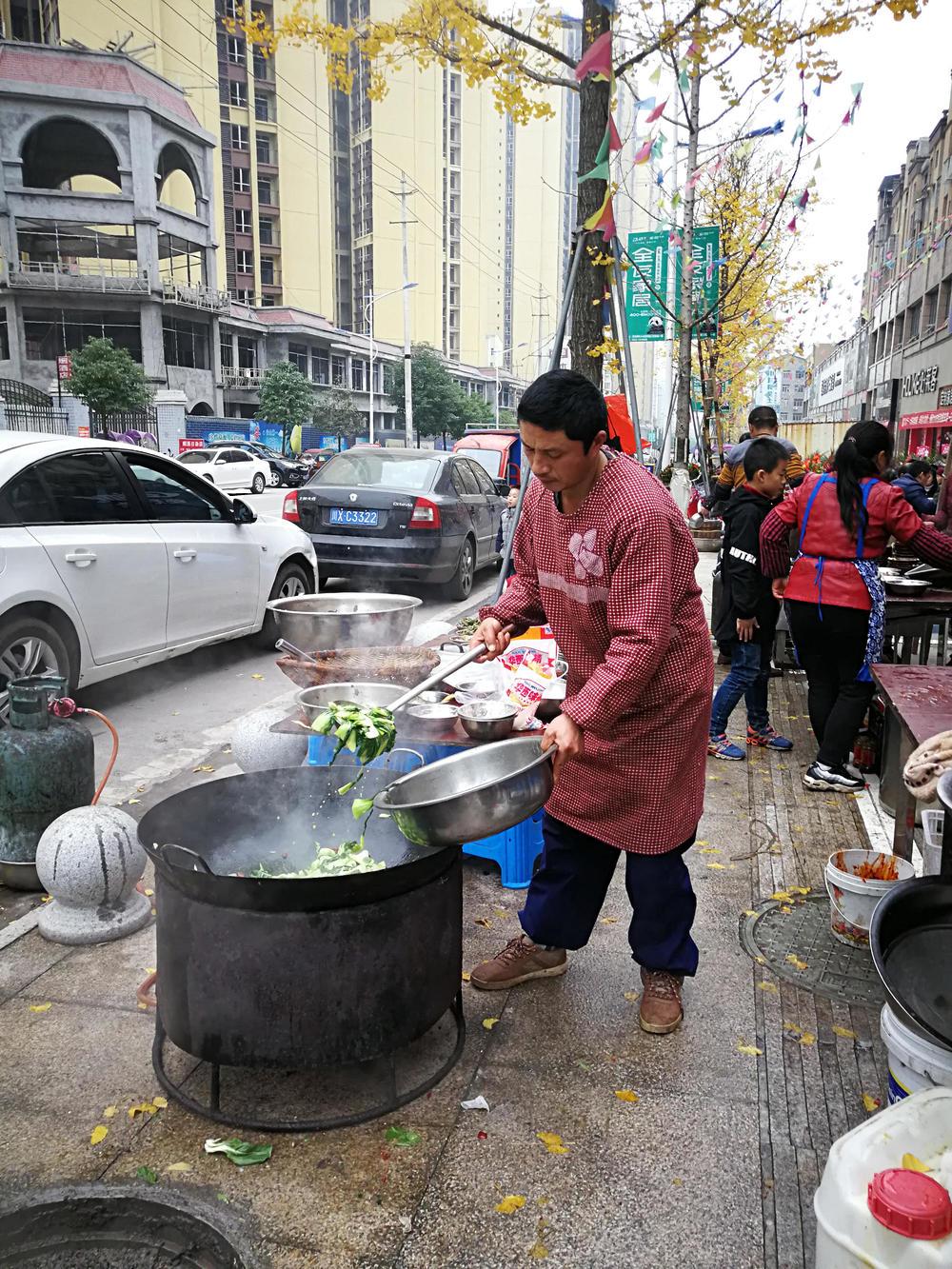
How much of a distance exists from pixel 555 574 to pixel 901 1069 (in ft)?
5.40

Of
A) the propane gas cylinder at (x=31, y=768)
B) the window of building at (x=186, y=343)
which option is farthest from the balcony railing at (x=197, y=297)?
the propane gas cylinder at (x=31, y=768)

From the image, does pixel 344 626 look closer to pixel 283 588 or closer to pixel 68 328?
pixel 283 588

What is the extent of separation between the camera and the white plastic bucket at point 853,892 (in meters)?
3.44

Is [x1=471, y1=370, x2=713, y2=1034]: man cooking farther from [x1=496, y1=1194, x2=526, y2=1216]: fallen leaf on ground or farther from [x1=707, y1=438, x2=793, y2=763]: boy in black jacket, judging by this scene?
[x1=707, y1=438, x2=793, y2=763]: boy in black jacket

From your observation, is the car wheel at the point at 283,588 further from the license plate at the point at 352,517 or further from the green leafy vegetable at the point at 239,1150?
the green leafy vegetable at the point at 239,1150

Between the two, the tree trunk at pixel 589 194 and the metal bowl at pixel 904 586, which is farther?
the tree trunk at pixel 589 194

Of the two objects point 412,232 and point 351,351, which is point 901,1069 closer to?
point 351,351

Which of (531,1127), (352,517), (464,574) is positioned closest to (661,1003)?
(531,1127)

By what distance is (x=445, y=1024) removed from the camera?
306 cm

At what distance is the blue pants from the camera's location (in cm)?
292

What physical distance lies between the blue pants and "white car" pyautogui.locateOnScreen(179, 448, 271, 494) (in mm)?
27857

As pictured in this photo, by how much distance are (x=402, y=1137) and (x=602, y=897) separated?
1041 millimetres

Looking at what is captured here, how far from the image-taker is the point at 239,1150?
7.93 feet

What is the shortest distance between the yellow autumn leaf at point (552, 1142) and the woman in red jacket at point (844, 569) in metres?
3.30
